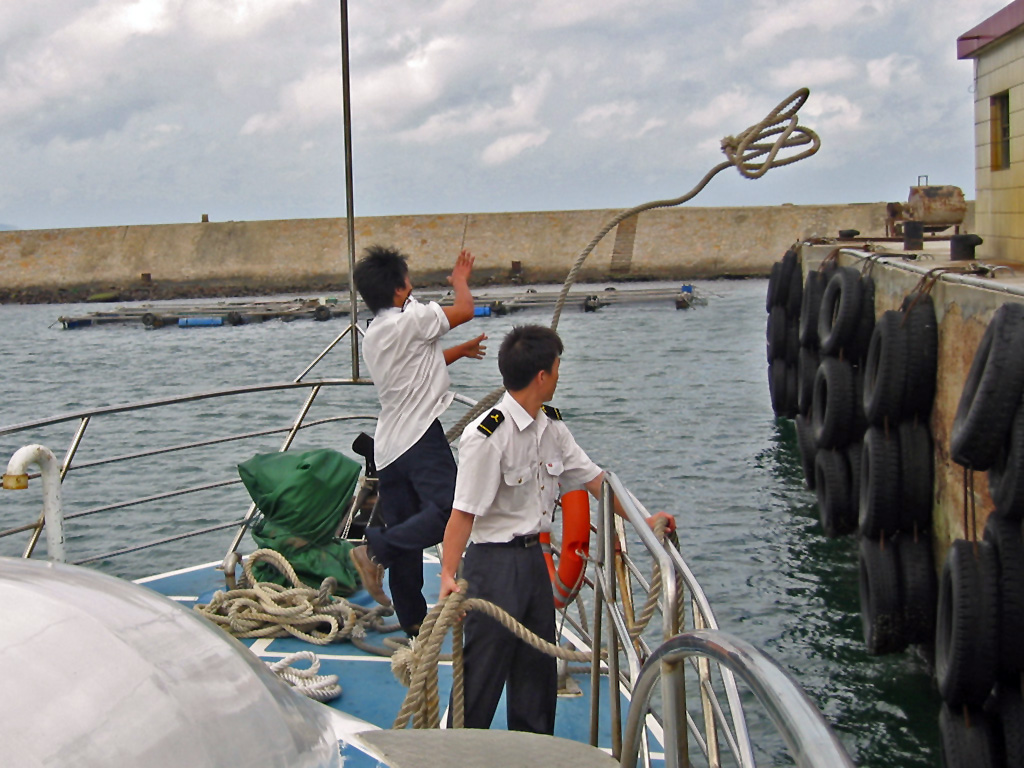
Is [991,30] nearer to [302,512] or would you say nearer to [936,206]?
[936,206]

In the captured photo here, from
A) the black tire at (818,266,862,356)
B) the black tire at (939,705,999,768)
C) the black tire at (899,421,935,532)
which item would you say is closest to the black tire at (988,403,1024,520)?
the black tire at (939,705,999,768)

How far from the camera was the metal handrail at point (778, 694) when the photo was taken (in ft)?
3.76

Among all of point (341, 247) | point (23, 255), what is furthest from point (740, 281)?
point (23, 255)

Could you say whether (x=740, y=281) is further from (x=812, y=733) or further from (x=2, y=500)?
(x=812, y=733)

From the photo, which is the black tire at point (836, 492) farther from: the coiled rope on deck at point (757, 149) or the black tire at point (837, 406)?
the coiled rope on deck at point (757, 149)

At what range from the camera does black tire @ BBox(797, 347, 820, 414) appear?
39.4 feet

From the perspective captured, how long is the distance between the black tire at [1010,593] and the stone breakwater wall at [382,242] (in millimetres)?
41209

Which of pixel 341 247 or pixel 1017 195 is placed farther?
pixel 341 247

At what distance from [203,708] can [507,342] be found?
80.9 inches

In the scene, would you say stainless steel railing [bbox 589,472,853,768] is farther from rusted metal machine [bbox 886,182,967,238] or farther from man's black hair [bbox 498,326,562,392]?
rusted metal machine [bbox 886,182,967,238]

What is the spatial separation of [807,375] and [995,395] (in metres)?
7.32

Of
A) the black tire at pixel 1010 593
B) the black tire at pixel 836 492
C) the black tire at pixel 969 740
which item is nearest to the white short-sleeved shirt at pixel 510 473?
the black tire at pixel 1010 593

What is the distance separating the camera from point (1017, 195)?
32.3 feet

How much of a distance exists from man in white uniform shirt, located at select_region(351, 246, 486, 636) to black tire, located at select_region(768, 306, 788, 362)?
11.2 m
